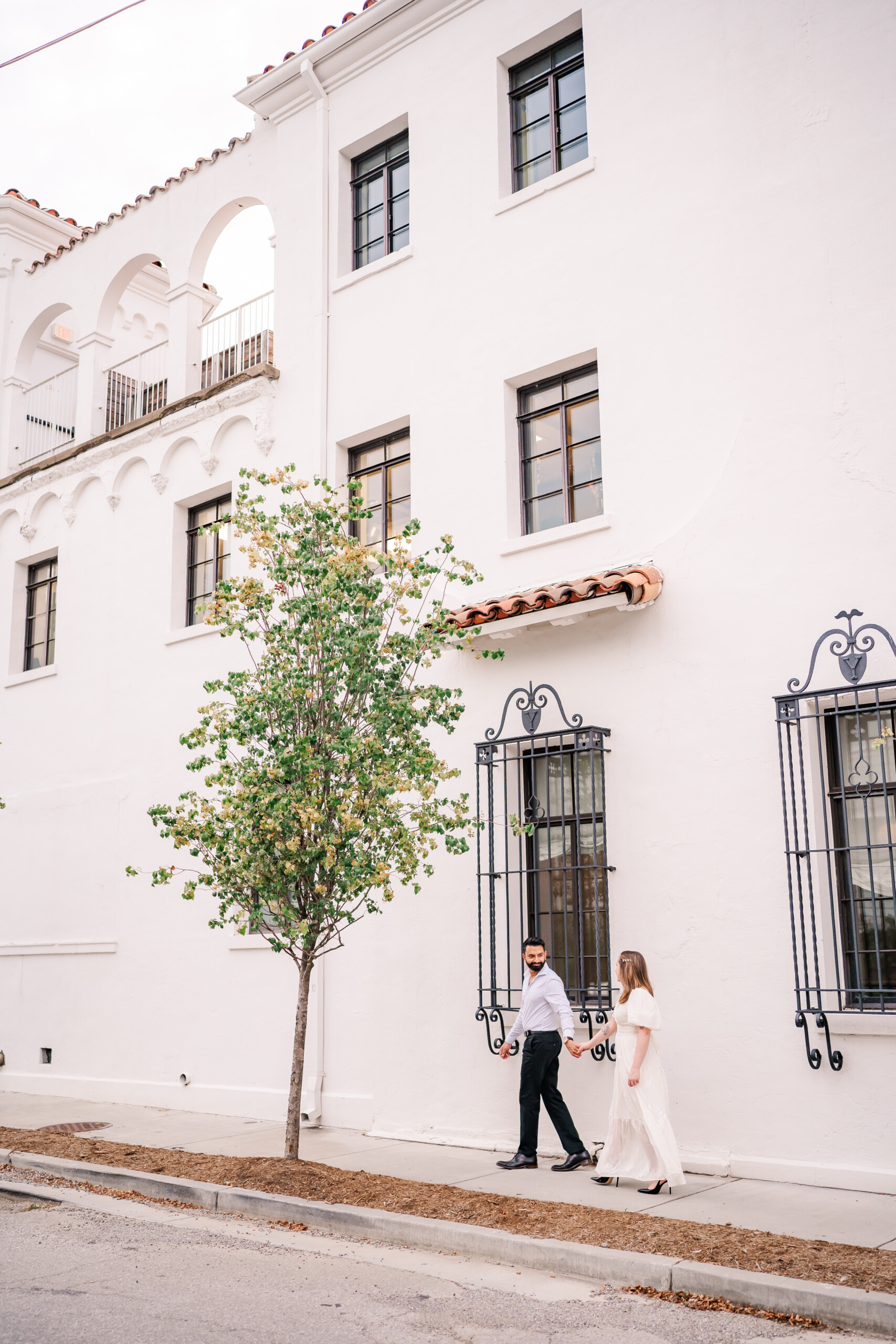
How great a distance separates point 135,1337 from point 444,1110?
5052 mm

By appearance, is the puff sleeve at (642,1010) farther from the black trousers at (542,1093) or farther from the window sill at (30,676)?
the window sill at (30,676)

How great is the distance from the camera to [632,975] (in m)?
8.09

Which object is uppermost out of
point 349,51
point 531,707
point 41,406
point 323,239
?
point 349,51

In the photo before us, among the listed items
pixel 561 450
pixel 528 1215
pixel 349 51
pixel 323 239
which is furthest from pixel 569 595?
pixel 349 51

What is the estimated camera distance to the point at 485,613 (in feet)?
32.1

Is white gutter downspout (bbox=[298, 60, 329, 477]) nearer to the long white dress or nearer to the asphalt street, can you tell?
the long white dress

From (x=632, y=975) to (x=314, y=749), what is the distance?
2.83m

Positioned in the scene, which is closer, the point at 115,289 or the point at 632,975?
the point at 632,975

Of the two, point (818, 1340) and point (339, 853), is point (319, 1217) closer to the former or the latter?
point (339, 853)

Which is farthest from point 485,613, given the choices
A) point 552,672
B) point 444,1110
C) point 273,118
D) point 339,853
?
point 273,118

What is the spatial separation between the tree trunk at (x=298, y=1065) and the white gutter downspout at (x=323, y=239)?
5.40 meters

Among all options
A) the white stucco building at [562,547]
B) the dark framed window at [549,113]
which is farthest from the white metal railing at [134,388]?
the dark framed window at [549,113]

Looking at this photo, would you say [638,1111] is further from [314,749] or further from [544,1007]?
[314,749]

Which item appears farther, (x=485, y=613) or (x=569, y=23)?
(x=569, y=23)
